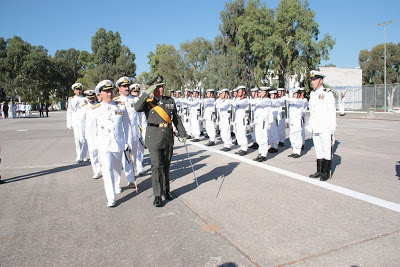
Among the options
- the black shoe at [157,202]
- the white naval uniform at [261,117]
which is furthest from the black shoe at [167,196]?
the white naval uniform at [261,117]

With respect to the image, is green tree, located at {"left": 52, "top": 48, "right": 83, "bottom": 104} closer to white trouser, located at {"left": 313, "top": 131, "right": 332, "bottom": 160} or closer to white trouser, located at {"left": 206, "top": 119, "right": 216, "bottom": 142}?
white trouser, located at {"left": 206, "top": 119, "right": 216, "bottom": 142}

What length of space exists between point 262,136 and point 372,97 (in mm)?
32200

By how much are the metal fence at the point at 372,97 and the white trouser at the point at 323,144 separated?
96.2 ft

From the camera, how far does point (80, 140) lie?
9.27m

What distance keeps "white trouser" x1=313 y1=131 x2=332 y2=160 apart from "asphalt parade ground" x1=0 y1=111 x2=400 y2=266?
1.81 ft

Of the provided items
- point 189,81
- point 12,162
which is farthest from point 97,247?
point 189,81

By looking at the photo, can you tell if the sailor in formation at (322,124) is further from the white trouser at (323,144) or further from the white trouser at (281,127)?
the white trouser at (281,127)

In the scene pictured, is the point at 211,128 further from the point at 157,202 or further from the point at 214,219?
the point at 214,219

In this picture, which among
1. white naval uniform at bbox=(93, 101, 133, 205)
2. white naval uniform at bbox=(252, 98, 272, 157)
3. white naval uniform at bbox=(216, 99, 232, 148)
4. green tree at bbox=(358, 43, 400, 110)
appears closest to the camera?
white naval uniform at bbox=(93, 101, 133, 205)

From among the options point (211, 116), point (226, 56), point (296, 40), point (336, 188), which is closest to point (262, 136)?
point (336, 188)

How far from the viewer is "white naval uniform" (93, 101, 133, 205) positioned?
5.41 meters

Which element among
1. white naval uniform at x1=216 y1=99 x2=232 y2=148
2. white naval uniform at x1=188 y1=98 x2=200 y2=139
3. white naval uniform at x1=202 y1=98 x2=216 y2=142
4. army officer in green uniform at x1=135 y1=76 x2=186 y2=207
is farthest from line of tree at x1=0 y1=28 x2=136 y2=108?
army officer in green uniform at x1=135 y1=76 x2=186 y2=207

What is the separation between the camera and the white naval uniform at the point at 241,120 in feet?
32.4

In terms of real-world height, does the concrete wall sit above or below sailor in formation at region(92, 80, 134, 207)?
above
